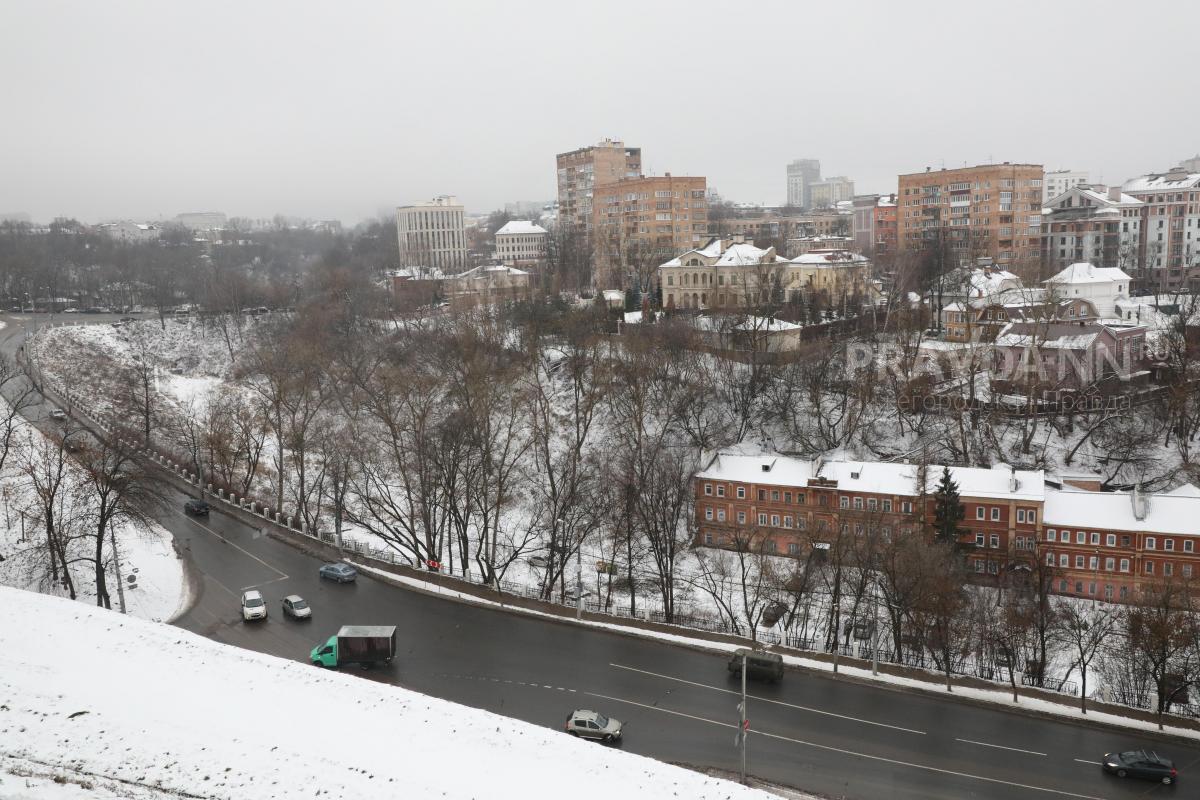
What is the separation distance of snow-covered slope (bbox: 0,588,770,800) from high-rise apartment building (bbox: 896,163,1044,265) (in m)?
61.5

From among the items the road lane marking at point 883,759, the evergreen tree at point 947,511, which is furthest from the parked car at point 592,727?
the evergreen tree at point 947,511

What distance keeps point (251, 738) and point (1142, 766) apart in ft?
53.0

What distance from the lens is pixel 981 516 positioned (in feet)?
104

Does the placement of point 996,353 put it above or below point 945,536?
above

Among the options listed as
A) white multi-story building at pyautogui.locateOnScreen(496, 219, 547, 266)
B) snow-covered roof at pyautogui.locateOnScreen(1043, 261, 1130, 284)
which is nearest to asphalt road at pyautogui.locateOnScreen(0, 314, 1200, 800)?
snow-covered roof at pyautogui.locateOnScreen(1043, 261, 1130, 284)

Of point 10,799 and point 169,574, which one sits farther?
point 169,574

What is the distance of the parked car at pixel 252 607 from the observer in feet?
72.7

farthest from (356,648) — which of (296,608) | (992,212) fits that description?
(992,212)

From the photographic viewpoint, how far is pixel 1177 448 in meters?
38.6

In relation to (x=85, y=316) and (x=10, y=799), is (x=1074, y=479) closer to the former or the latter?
(x=10, y=799)

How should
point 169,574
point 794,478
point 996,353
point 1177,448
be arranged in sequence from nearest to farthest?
point 169,574, point 794,478, point 1177,448, point 996,353

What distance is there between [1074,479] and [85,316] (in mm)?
74378

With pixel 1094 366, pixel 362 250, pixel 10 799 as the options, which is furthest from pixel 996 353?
pixel 362 250

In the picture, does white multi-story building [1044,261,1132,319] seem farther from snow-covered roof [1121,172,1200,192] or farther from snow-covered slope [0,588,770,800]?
snow-covered slope [0,588,770,800]
